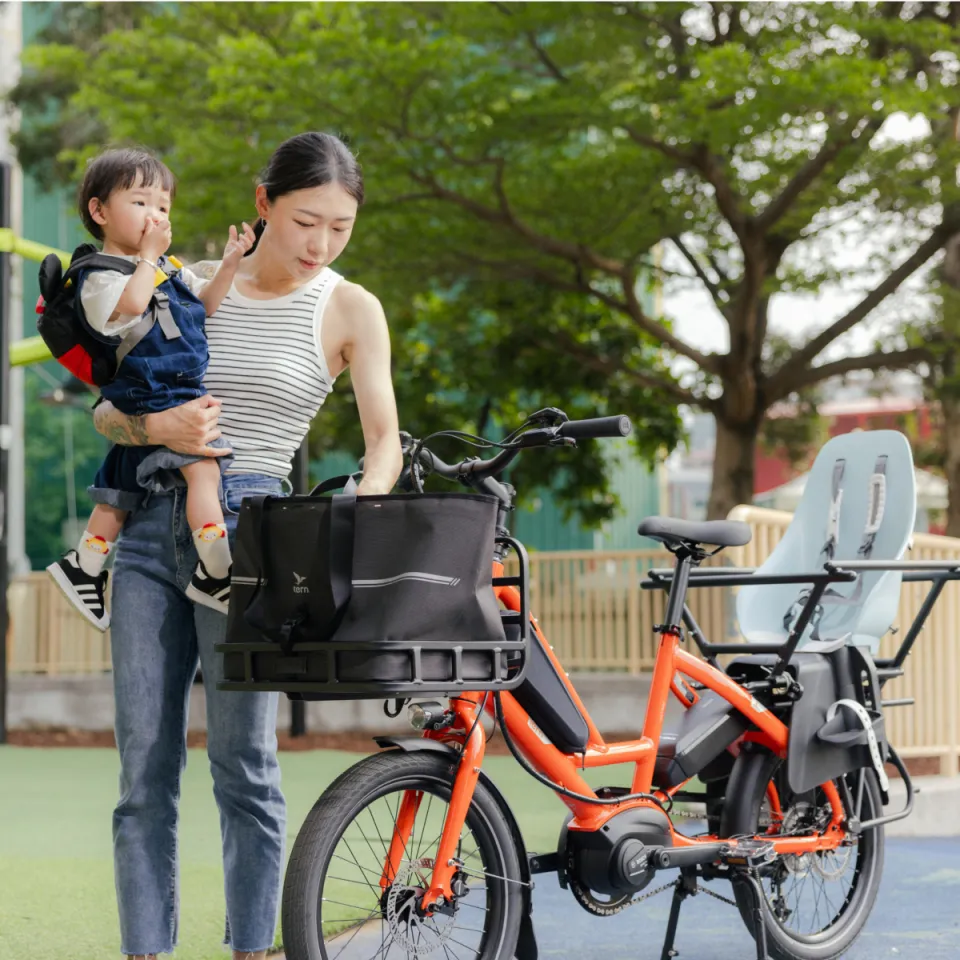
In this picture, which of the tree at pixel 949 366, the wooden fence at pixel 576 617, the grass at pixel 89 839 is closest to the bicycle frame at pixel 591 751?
the grass at pixel 89 839

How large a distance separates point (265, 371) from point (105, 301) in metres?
0.38

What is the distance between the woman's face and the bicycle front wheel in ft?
3.65

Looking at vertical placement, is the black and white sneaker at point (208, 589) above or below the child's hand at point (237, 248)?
below

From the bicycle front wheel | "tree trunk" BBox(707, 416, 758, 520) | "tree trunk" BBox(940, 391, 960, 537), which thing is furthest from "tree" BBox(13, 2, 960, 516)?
the bicycle front wheel

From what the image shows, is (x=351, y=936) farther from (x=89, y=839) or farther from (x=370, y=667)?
(x=89, y=839)

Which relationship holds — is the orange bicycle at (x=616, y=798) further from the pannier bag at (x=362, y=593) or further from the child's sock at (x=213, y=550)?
the child's sock at (x=213, y=550)

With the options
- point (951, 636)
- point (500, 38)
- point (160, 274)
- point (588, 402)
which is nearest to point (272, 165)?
point (160, 274)

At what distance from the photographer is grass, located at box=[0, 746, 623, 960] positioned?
15.7 ft

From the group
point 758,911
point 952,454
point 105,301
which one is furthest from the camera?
point 952,454

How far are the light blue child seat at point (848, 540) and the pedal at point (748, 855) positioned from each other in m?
0.80

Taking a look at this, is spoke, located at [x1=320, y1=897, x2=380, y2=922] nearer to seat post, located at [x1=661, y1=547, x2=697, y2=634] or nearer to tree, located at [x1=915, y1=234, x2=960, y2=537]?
seat post, located at [x1=661, y1=547, x2=697, y2=634]

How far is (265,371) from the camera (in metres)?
3.37

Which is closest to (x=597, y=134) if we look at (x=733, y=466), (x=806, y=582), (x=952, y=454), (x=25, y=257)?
(x=733, y=466)

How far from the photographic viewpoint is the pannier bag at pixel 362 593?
9.81 feet
